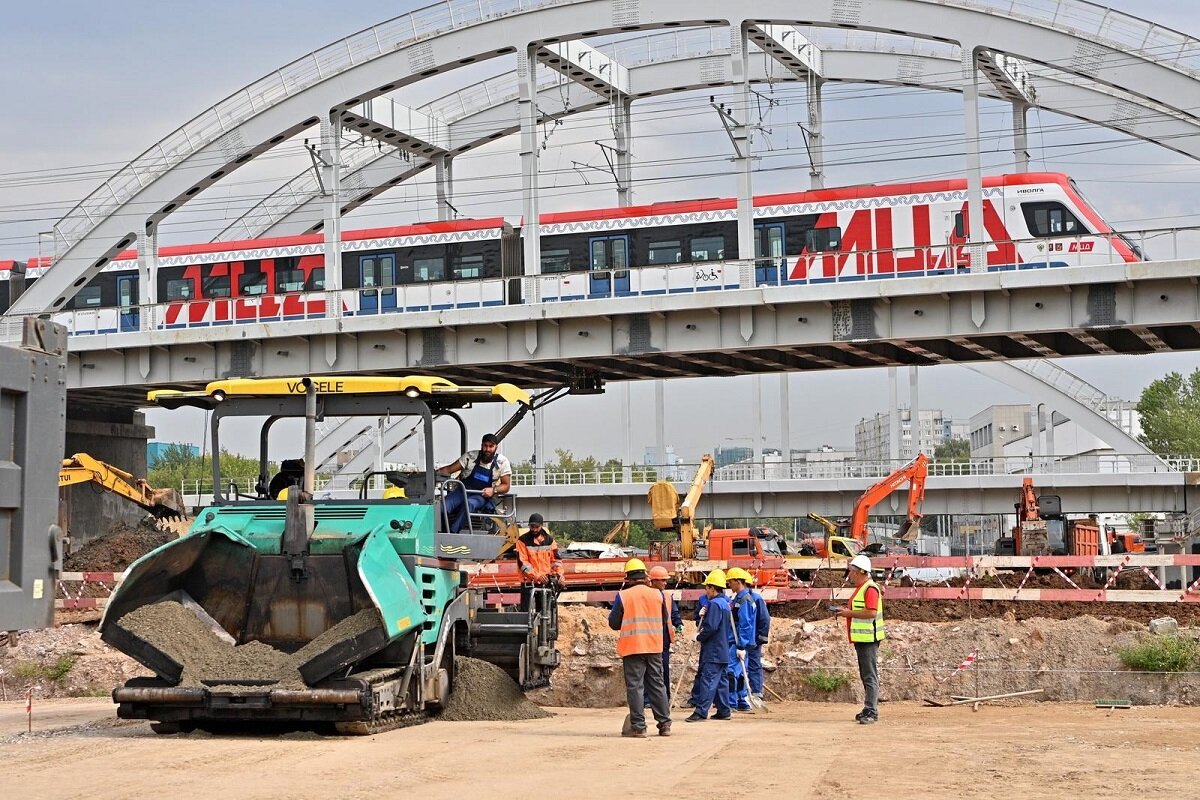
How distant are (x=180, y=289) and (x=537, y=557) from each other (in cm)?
2759

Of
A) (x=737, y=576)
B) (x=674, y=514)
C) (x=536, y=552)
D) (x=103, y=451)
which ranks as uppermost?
(x=103, y=451)

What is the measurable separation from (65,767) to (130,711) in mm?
1557

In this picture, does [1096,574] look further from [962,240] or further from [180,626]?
[180,626]

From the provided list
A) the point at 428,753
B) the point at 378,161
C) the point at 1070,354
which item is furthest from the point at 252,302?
the point at 428,753

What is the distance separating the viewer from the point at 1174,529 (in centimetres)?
5028

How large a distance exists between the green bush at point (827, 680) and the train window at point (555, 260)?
22499 mm

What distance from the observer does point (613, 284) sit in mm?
33156

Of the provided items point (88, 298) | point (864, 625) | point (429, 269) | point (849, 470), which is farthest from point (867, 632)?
point (849, 470)

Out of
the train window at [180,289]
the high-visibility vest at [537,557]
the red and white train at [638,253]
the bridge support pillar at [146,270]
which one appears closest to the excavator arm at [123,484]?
the red and white train at [638,253]

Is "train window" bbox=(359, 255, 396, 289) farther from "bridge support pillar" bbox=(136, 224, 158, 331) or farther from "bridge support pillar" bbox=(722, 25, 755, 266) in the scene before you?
"bridge support pillar" bbox=(722, 25, 755, 266)

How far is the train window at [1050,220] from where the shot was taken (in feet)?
112

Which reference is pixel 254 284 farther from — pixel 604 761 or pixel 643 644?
pixel 604 761

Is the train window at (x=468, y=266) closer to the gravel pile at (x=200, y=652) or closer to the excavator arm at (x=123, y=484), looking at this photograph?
the excavator arm at (x=123, y=484)

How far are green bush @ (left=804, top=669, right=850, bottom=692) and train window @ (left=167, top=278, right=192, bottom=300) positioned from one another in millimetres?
30117
